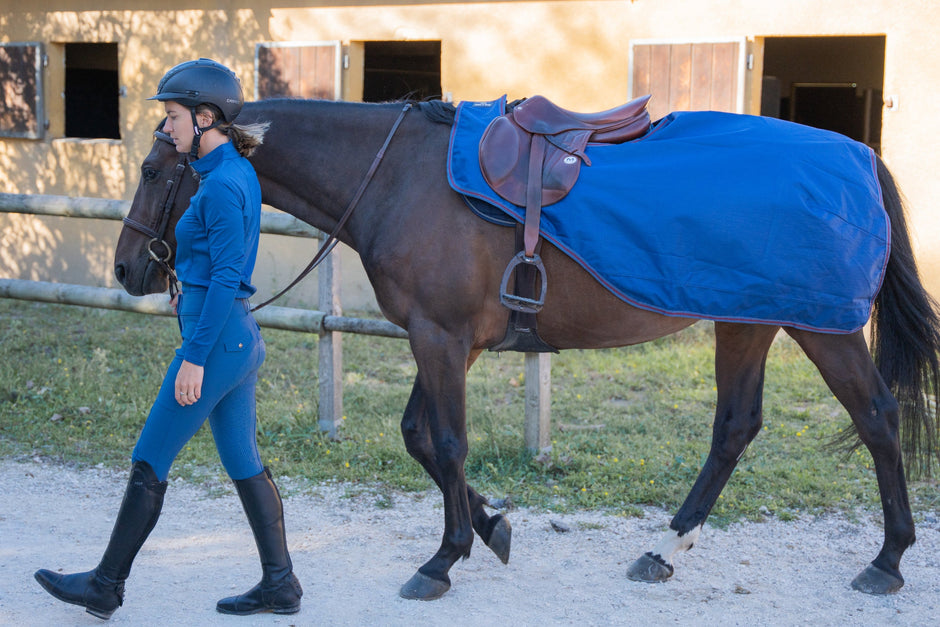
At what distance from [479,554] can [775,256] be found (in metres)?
1.64

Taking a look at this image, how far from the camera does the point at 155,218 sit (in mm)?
3209

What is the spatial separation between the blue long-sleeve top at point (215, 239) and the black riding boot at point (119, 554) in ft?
1.54

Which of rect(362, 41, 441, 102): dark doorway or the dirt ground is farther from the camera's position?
rect(362, 41, 441, 102): dark doorway

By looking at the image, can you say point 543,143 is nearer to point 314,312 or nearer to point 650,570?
point 650,570

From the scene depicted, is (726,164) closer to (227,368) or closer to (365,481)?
(227,368)

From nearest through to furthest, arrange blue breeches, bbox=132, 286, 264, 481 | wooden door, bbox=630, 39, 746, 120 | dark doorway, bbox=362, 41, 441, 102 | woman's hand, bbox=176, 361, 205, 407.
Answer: woman's hand, bbox=176, 361, 205, 407
blue breeches, bbox=132, 286, 264, 481
wooden door, bbox=630, 39, 746, 120
dark doorway, bbox=362, 41, 441, 102

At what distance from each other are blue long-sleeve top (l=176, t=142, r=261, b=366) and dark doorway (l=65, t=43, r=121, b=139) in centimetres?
1021

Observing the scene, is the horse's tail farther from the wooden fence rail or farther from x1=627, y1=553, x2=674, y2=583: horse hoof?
the wooden fence rail

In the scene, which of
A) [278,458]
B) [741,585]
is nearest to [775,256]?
[741,585]

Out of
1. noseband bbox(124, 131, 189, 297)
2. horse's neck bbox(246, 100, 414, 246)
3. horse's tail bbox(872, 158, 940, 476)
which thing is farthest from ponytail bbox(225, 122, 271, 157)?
horse's tail bbox(872, 158, 940, 476)

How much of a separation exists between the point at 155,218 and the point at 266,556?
121cm

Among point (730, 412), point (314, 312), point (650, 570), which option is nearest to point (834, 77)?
point (314, 312)

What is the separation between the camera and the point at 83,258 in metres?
9.66

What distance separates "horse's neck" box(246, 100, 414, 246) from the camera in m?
3.39
